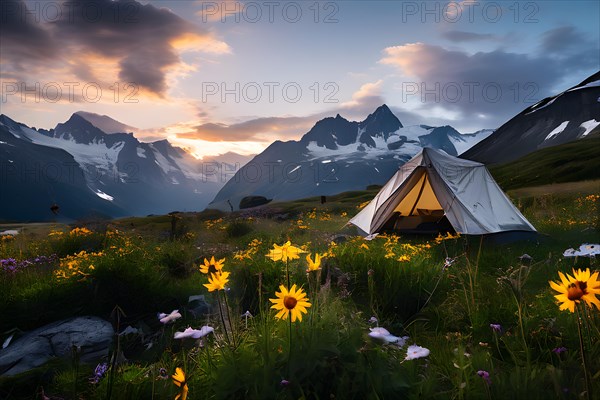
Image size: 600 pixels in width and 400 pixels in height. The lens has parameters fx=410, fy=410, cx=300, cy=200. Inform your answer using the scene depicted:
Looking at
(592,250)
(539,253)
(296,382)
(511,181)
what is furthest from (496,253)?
(511,181)

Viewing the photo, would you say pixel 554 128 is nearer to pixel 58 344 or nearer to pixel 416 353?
pixel 58 344

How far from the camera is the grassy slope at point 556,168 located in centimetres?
6050

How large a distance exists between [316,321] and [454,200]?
11.1 metres

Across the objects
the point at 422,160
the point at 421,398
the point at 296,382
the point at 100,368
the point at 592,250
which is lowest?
the point at 100,368

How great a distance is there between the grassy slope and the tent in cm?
4921

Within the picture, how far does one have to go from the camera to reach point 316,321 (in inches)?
128

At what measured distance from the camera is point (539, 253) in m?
10.7

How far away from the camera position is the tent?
12.7m

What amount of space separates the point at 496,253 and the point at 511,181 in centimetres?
6549

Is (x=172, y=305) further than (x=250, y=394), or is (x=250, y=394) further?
(x=172, y=305)

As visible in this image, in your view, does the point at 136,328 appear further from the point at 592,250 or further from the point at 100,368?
the point at 592,250

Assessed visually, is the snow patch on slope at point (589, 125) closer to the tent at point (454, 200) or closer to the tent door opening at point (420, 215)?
the tent door opening at point (420, 215)

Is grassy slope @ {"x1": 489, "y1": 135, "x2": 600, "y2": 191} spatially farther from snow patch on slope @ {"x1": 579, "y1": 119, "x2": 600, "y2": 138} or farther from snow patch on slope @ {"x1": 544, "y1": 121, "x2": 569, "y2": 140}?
snow patch on slope @ {"x1": 544, "y1": 121, "x2": 569, "y2": 140}

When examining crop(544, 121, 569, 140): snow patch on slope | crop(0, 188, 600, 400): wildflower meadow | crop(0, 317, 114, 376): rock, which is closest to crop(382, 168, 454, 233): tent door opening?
crop(0, 188, 600, 400): wildflower meadow
